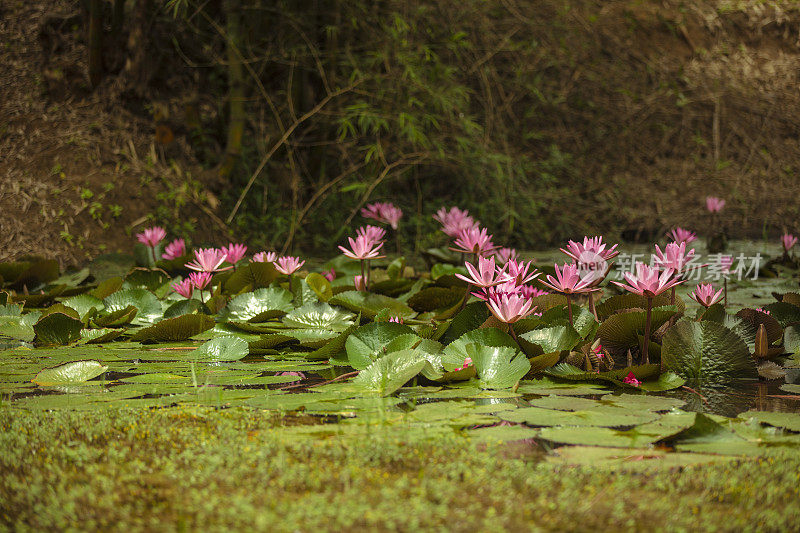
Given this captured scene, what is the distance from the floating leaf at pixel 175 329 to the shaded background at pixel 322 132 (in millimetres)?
1916

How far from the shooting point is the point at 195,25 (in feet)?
15.3

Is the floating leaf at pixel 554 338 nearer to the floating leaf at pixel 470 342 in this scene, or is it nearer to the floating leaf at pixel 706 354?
the floating leaf at pixel 470 342

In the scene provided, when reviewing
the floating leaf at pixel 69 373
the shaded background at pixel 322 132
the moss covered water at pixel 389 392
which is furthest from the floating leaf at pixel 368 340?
the shaded background at pixel 322 132

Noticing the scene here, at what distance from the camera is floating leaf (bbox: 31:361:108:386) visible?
4.93 feet

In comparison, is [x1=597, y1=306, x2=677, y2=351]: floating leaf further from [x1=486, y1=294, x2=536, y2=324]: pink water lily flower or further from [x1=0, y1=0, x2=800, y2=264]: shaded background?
[x1=0, y1=0, x2=800, y2=264]: shaded background

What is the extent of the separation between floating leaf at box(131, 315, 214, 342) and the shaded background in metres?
1.92

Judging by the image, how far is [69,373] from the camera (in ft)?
5.01

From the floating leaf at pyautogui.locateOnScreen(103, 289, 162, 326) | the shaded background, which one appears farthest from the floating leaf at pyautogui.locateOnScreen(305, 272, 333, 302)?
the shaded background

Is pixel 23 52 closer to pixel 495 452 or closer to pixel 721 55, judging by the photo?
pixel 495 452

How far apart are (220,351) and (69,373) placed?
1.10ft

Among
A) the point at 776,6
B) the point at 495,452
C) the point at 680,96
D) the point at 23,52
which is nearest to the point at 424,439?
the point at 495,452

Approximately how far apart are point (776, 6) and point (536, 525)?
7586 millimetres

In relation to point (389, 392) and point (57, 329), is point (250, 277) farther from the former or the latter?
point (389, 392)

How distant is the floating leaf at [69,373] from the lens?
4.93 feet
